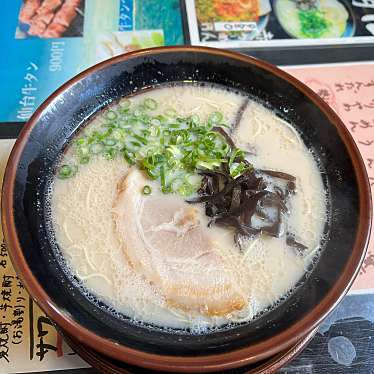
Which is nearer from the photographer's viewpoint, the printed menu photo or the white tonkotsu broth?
the white tonkotsu broth

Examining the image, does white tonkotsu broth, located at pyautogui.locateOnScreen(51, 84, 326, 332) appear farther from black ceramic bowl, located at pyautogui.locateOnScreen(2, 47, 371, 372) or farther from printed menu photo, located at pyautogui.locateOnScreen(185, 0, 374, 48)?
printed menu photo, located at pyautogui.locateOnScreen(185, 0, 374, 48)

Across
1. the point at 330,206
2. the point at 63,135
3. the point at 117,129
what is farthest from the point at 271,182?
the point at 63,135

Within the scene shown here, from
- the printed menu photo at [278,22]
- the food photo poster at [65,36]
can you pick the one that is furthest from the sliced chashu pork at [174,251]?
the printed menu photo at [278,22]

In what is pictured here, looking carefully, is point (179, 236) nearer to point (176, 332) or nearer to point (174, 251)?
point (174, 251)

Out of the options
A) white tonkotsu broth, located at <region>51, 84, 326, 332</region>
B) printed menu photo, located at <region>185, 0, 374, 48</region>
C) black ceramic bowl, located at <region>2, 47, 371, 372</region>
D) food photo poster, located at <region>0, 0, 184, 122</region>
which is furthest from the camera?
printed menu photo, located at <region>185, 0, 374, 48</region>

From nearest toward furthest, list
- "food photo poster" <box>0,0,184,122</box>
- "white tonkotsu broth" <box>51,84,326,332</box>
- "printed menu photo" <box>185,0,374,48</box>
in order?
"white tonkotsu broth" <box>51,84,326,332</box>, "food photo poster" <box>0,0,184,122</box>, "printed menu photo" <box>185,0,374,48</box>

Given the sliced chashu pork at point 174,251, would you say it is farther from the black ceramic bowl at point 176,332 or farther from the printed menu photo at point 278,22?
the printed menu photo at point 278,22

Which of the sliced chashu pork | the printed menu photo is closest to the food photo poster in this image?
the printed menu photo

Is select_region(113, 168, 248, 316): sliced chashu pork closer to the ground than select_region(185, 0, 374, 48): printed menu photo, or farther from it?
closer to the ground
